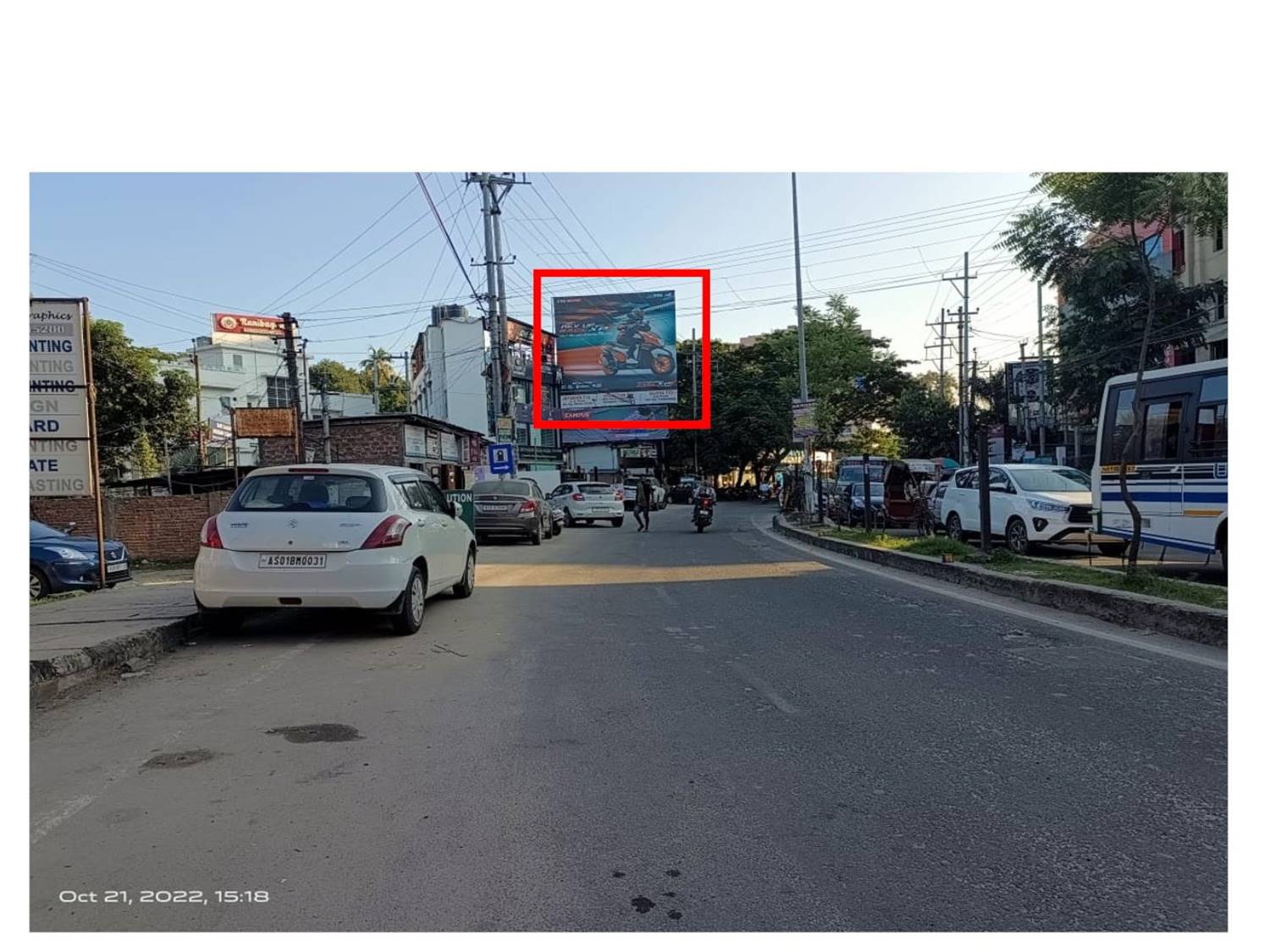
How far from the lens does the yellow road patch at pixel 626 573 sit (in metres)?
11.9

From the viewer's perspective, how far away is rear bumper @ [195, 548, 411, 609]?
23.6 feet

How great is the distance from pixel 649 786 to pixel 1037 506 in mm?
11940

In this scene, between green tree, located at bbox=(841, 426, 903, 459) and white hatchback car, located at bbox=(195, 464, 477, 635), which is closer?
white hatchback car, located at bbox=(195, 464, 477, 635)

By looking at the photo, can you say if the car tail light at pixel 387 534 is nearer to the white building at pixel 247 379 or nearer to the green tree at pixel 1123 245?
the green tree at pixel 1123 245

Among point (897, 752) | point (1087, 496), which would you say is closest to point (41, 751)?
point (897, 752)

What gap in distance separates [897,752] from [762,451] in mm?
52757

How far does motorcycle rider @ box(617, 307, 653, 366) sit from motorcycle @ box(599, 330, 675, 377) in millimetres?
119

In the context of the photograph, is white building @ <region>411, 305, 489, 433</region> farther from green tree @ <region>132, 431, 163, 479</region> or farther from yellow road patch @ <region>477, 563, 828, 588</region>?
yellow road patch @ <region>477, 563, 828, 588</region>

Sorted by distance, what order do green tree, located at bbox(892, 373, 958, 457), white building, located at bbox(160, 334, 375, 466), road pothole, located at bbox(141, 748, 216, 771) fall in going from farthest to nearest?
white building, located at bbox(160, 334, 375, 466) < green tree, located at bbox(892, 373, 958, 457) < road pothole, located at bbox(141, 748, 216, 771)

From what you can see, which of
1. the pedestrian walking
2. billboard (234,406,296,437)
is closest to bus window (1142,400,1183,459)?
the pedestrian walking

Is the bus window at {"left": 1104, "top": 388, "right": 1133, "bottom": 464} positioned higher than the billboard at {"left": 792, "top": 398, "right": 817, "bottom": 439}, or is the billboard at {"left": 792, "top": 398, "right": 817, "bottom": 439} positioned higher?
the billboard at {"left": 792, "top": 398, "right": 817, "bottom": 439}

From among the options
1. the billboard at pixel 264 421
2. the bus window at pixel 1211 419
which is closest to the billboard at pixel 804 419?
the bus window at pixel 1211 419

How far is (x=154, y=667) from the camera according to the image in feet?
21.8

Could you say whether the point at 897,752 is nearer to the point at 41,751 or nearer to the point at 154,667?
the point at 41,751
